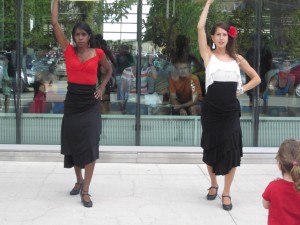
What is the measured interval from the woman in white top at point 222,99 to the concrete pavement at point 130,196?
1.22ft

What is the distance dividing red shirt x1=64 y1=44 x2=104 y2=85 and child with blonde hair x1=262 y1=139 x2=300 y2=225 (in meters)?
2.42

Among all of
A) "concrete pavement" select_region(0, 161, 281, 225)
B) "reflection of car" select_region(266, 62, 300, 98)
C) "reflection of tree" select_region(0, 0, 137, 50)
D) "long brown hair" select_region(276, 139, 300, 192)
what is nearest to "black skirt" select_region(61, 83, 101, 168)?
"concrete pavement" select_region(0, 161, 281, 225)

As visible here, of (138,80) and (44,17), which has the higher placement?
(44,17)

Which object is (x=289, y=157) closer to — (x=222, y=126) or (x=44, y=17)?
(x=222, y=126)

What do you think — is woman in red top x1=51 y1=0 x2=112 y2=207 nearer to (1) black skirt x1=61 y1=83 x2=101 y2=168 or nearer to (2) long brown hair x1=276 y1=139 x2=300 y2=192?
(1) black skirt x1=61 y1=83 x2=101 y2=168

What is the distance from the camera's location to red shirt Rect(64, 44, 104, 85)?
5.11m

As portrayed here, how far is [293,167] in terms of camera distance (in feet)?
9.64

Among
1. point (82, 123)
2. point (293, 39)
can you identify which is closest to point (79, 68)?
point (82, 123)

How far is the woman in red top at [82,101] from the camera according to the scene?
5129mm

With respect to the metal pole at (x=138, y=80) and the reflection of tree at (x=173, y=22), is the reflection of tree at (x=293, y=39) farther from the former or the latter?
the metal pole at (x=138, y=80)

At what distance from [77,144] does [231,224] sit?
160 centimetres

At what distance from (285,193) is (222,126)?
207cm

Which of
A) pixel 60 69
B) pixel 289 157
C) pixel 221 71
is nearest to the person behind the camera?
pixel 289 157

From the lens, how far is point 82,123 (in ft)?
17.0
